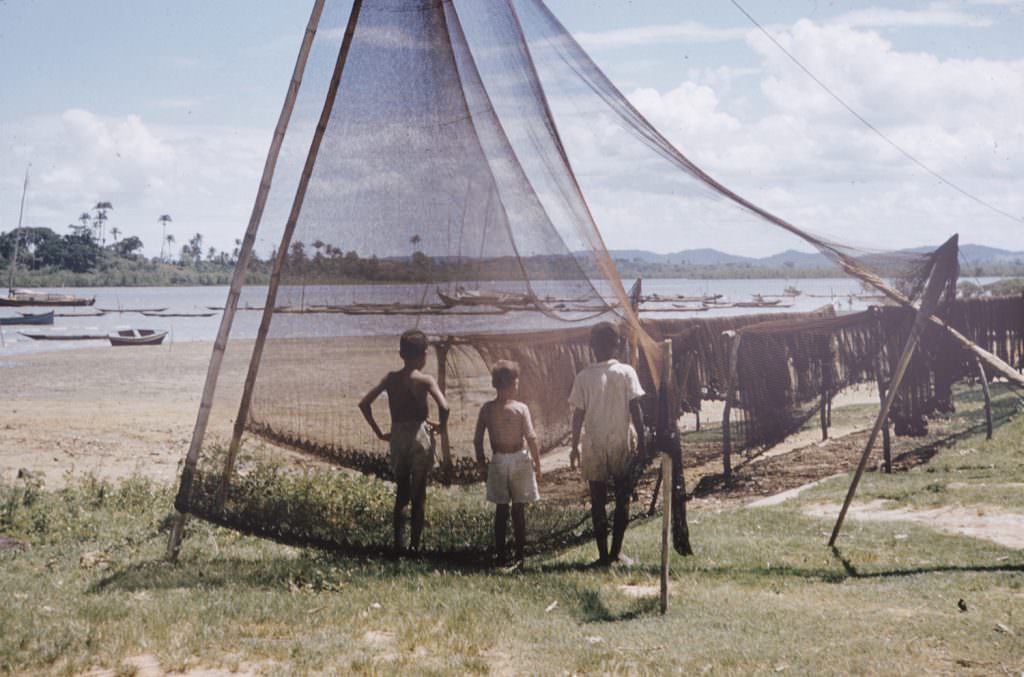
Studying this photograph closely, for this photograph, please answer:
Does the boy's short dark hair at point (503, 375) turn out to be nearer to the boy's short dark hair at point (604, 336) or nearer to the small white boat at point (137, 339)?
the boy's short dark hair at point (604, 336)

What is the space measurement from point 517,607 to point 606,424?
1.61 meters

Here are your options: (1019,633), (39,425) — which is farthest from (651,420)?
(39,425)

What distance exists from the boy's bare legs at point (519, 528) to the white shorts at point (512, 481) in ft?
0.28

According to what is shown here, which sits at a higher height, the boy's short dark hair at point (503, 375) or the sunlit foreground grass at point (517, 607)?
the boy's short dark hair at point (503, 375)

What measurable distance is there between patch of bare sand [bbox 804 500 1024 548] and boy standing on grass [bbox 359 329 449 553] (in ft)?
16.2

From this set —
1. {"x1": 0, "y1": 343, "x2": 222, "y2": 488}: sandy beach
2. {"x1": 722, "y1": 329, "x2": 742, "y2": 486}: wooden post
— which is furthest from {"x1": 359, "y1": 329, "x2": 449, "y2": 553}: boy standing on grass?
{"x1": 722, "y1": 329, "x2": 742, "y2": 486}: wooden post

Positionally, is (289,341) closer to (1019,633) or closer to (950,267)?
(1019,633)

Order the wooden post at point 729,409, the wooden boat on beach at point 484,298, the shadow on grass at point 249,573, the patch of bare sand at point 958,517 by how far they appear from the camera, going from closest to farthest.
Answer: the shadow on grass at point 249,573 < the wooden boat on beach at point 484,298 < the patch of bare sand at point 958,517 < the wooden post at point 729,409

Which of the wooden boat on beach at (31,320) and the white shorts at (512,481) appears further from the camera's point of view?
the wooden boat on beach at (31,320)

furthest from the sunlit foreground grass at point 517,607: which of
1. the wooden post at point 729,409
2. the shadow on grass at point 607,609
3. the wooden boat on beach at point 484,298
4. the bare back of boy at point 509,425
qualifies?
the wooden post at point 729,409

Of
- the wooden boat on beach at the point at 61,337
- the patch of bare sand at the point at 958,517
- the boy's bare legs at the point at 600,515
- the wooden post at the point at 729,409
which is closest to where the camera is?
the boy's bare legs at the point at 600,515

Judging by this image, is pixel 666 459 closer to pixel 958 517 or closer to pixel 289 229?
pixel 289 229

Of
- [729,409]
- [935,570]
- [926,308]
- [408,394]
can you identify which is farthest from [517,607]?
[729,409]

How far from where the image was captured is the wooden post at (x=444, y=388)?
7543 mm
